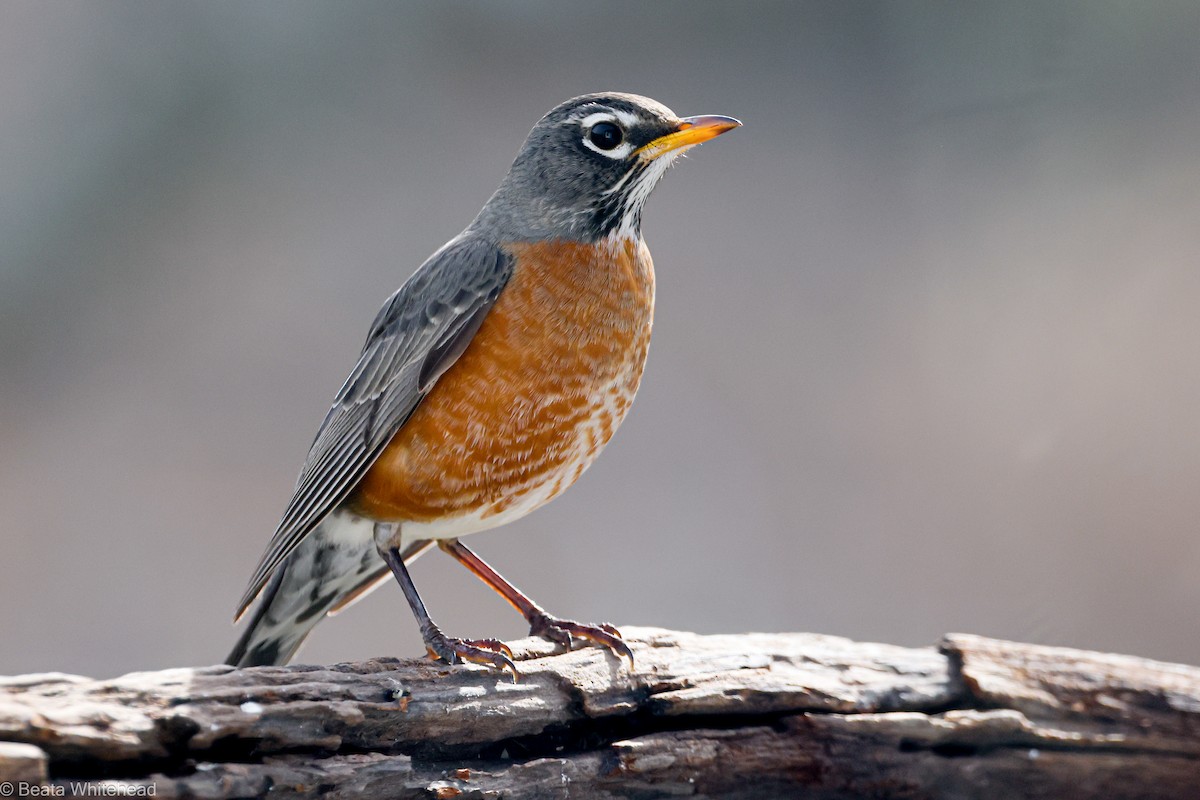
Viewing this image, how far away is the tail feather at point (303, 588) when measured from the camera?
3213 millimetres

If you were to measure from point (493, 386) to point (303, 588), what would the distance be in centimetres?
94

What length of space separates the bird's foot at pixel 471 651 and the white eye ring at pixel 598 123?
1.50 m

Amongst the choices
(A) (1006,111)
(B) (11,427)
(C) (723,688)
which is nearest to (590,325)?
(C) (723,688)

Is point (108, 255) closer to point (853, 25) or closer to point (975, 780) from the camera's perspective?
point (853, 25)

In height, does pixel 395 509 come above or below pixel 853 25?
below

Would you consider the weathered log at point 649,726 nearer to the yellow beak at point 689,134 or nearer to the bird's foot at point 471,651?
the bird's foot at point 471,651

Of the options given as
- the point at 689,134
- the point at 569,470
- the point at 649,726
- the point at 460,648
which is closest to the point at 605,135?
A: the point at 689,134

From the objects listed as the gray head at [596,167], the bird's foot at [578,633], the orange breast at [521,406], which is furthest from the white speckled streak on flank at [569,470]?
the gray head at [596,167]

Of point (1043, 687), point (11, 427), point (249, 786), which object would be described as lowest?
point (249, 786)

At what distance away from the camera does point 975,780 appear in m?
2.83

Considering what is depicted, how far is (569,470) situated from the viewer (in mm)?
3053

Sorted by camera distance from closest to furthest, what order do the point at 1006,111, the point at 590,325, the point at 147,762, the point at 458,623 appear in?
the point at 147,762
the point at 590,325
the point at 458,623
the point at 1006,111

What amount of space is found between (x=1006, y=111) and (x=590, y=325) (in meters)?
3.29

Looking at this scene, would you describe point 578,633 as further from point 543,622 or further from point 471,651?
point 471,651
